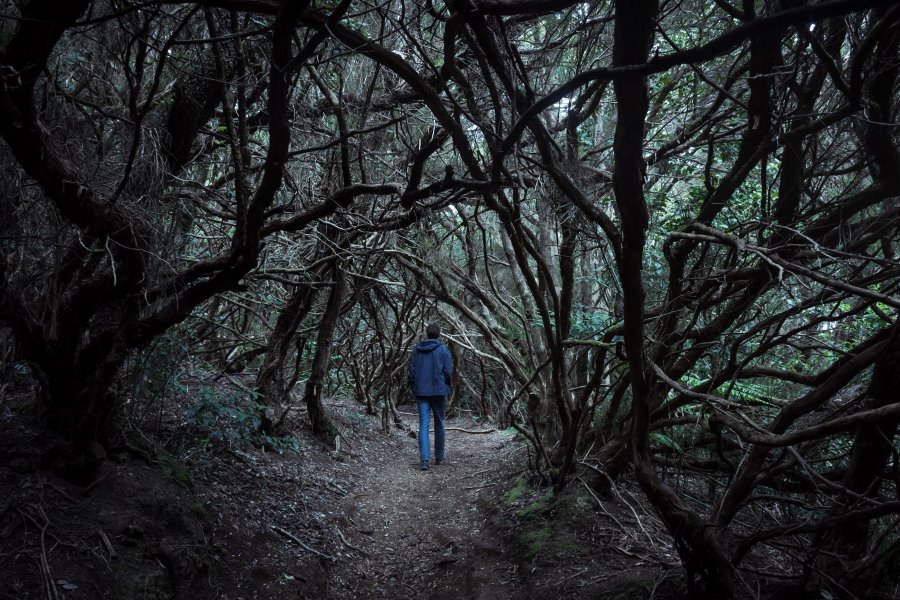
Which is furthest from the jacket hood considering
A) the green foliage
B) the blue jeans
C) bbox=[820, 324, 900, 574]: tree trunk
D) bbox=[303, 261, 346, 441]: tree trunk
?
bbox=[820, 324, 900, 574]: tree trunk

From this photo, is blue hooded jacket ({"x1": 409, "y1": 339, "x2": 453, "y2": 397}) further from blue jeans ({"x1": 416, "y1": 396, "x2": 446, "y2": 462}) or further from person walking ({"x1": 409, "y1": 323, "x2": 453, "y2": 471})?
blue jeans ({"x1": 416, "y1": 396, "x2": 446, "y2": 462})

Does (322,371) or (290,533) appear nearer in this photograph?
(290,533)

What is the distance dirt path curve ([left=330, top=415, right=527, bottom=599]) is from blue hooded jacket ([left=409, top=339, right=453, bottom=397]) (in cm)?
112

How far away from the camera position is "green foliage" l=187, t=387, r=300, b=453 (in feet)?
16.2

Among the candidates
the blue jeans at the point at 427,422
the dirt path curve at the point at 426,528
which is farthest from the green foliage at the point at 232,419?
the blue jeans at the point at 427,422

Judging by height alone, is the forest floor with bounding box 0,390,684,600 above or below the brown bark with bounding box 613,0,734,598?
below

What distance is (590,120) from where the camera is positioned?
673 centimetres

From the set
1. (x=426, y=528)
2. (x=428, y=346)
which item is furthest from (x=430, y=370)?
(x=426, y=528)

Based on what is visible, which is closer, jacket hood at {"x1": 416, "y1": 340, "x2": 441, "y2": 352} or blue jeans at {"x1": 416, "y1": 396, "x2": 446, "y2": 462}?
blue jeans at {"x1": 416, "y1": 396, "x2": 446, "y2": 462}

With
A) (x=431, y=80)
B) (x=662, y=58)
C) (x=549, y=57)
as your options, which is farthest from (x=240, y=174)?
(x=549, y=57)

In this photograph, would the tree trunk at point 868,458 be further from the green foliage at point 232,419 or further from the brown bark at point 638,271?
the green foliage at point 232,419

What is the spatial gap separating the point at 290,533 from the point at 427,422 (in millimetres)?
3628

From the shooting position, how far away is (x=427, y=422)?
7.93 meters

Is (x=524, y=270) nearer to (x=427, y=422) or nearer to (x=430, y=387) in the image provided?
(x=430, y=387)
